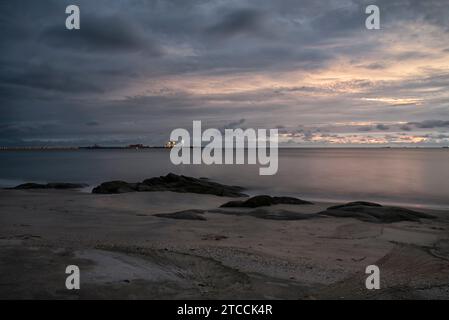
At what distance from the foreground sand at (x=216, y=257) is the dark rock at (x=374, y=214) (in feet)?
2.95

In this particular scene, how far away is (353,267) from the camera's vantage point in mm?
9484

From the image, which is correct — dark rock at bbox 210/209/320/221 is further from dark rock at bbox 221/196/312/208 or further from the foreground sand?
dark rock at bbox 221/196/312/208

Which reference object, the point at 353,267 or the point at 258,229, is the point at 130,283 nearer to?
the point at 353,267

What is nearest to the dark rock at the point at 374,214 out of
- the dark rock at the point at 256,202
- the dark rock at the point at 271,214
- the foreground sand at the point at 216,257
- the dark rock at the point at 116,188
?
the foreground sand at the point at 216,257

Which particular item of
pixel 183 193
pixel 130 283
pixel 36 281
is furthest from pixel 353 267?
pixel 183 193

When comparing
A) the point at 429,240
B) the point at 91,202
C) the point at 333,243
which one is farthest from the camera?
the point at 91,202

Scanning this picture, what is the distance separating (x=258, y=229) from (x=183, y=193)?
13964 mm

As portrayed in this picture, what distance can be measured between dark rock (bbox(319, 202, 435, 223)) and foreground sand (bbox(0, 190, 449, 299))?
0.90 meters

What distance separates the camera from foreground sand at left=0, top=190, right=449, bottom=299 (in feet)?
24.3

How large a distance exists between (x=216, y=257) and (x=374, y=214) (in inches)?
441

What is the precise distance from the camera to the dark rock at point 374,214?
17783mm

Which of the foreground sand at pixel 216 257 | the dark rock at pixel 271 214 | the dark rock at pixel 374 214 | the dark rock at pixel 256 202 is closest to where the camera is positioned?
the foreground sand at pixel 216 257

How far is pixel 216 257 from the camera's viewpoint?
9.82 m

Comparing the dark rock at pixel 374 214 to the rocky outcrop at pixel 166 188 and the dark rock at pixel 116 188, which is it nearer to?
the rocky outcrop at pixel 166 188
